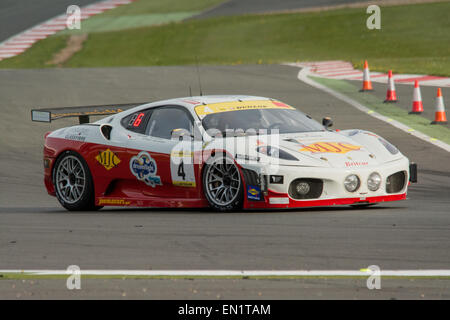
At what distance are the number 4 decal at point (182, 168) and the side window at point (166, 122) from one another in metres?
0.36

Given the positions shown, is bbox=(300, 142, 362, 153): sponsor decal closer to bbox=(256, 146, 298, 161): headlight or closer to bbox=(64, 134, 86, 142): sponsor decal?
bbox=(256, 146, 298, 161): headlight

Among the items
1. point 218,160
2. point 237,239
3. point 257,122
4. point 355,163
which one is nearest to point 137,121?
point 257,122

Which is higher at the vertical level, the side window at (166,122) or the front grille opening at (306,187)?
the side window at (166,122)

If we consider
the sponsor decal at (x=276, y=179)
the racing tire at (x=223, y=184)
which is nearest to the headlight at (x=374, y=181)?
the sponsor decal at (x=276, y=179)

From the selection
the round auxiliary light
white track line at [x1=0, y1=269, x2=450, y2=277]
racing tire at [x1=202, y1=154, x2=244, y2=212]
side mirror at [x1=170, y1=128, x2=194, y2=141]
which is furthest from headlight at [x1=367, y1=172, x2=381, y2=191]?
white track line at [x1=0, y1=269, x2=450, y2=277]

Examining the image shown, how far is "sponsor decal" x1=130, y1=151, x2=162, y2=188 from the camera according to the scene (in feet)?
31.8

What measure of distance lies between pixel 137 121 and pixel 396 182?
2.83 metres

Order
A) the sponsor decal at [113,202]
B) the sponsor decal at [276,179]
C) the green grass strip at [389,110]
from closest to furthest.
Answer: the sponsor decal at [276,179]
the sponsor decal at [113,202]
the green grass strip at [389,110]

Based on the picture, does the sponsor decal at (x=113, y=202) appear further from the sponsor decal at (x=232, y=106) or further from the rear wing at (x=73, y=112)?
the sponsor decal at (x=232, y=106)

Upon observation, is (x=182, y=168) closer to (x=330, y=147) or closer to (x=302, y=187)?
(x=302, y=187)

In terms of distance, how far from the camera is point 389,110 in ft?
61.5

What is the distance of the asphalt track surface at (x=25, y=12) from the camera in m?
41.1

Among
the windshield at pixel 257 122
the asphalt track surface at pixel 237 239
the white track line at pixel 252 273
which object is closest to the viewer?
the asphalt track surface at pixel 237 239
